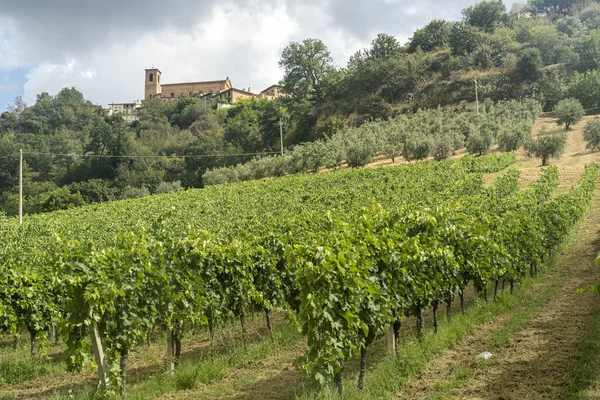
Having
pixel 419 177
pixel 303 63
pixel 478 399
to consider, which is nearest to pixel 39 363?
pixel 478 399

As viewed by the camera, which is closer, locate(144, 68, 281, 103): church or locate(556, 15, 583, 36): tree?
locate(556, 15, 583, 36): tree

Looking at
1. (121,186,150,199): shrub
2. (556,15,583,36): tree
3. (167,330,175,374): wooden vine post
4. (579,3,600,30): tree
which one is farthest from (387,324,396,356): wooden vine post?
(579,3,600,30): tree

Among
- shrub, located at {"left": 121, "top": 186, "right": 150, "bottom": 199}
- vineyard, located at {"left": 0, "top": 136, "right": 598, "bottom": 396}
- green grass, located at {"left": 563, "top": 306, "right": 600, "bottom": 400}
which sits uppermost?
shrub, located at {"left": 121, "top": 186, "right": 150, "bottom": 199}

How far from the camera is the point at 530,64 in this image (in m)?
68.8

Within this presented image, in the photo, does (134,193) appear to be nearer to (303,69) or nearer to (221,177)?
(221,177)

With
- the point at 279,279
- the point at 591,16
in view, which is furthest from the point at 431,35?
the point at 279,279

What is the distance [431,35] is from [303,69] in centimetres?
2521

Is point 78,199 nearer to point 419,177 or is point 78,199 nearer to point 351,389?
point 419,177

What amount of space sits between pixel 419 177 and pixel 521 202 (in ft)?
45.2

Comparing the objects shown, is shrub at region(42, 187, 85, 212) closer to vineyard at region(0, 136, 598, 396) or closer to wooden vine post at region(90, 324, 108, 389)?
vineyard at region(0, 136, 598, 396)

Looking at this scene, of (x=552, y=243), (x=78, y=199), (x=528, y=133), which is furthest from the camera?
(x=78, y=199)

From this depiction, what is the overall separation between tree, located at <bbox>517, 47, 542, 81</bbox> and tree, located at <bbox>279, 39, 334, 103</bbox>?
1210 inches

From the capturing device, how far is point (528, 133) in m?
44.0

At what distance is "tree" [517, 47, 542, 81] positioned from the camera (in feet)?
225
